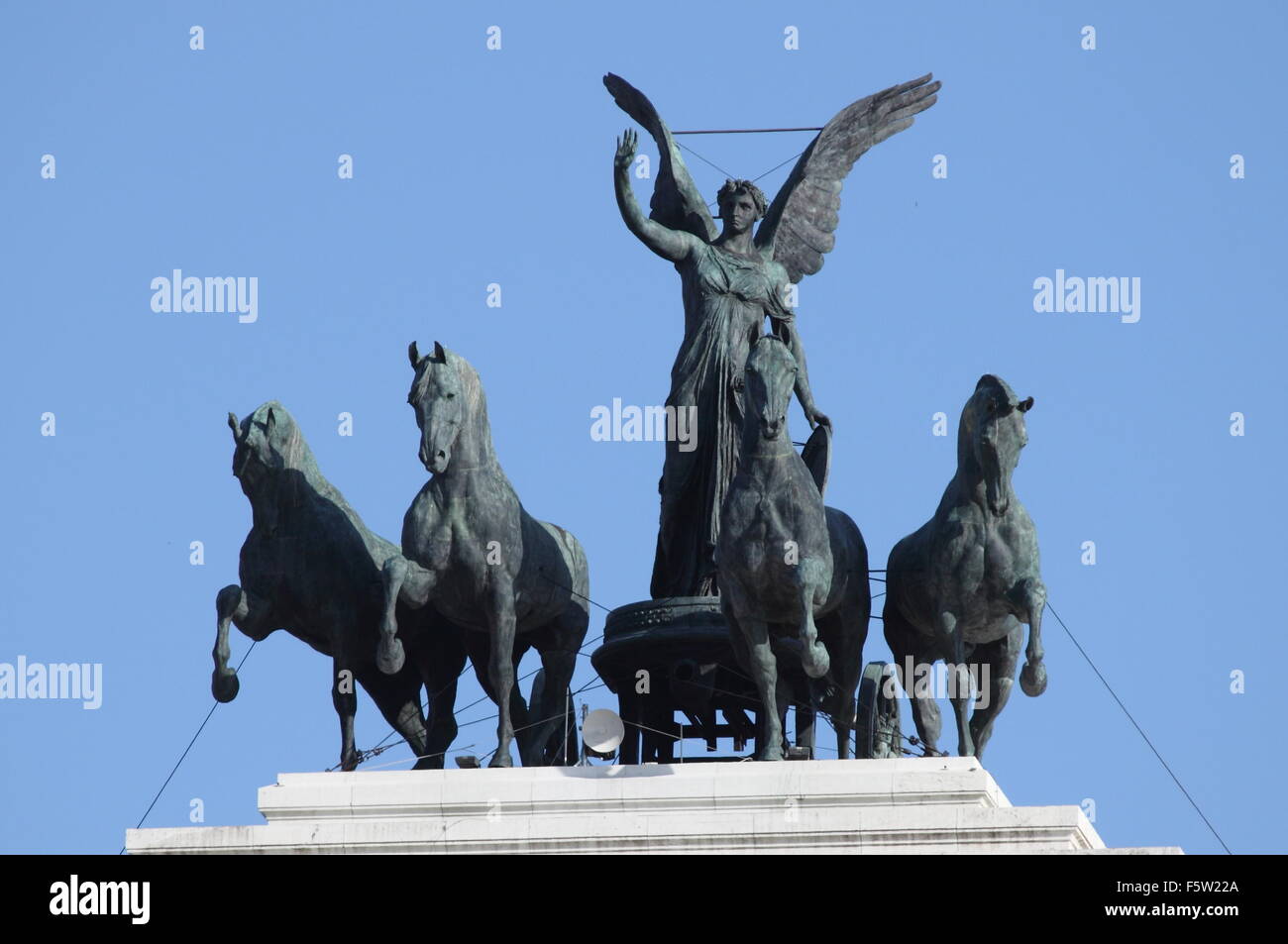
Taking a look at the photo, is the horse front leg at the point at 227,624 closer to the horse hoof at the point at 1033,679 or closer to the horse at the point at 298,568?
the horse at the point at 298,568

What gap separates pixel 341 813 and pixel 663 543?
580 centimetres

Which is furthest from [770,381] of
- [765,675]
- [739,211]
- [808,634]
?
[739,211]

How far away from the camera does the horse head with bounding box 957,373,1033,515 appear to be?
42.9 m

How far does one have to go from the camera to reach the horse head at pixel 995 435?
42938 mm

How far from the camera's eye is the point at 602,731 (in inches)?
1715

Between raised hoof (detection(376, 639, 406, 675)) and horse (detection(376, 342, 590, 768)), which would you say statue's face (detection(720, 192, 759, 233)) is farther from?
raised hoof (detection(376, 639, 406, 675))

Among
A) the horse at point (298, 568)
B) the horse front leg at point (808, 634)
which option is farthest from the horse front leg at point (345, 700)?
the horse front leg at point (808, 634)

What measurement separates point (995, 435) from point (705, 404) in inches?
197

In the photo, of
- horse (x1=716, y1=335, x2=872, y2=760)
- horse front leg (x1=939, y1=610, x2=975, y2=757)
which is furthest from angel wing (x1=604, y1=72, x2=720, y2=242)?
horse front leg (x1=939, y1=610, x2=975, y2=757)

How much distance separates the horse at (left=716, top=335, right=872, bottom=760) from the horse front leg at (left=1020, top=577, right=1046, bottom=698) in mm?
1947
